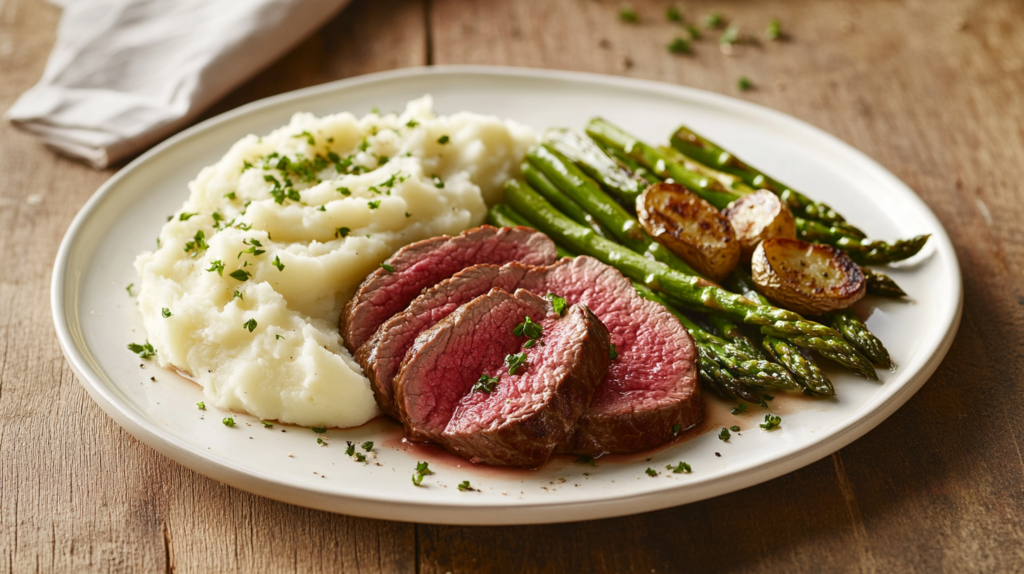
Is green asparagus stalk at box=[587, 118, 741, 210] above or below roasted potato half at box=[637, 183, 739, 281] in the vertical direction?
below

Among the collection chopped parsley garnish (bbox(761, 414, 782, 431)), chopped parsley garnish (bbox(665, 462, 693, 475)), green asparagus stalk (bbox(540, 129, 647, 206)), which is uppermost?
chopped parsley garnish (bbox(761, 414, 782, 431))

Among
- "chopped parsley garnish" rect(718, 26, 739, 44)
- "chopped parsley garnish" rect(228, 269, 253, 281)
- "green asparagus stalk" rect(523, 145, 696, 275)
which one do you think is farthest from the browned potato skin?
"chopped parsley garnish" rect(718, 26, 739, 44)

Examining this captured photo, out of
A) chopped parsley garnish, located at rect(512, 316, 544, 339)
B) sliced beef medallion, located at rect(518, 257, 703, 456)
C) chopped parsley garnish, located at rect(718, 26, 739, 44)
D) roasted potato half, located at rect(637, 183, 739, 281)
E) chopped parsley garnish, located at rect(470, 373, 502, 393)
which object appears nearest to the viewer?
sliced beef medallion, located at rect(518, 257, 703, 456)

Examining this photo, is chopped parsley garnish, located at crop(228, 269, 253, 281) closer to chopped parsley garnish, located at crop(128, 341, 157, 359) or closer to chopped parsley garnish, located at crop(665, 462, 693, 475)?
chopped parsley garnish, located at crop(128, 341, 157, 359)

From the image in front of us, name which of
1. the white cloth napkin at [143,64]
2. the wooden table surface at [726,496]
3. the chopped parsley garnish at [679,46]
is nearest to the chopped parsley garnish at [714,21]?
the chopped parsley garnish at [679,46]

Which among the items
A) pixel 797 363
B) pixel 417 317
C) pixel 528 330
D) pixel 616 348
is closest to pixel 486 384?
pixel 528 330

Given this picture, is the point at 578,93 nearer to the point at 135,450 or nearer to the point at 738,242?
the point at 738,242

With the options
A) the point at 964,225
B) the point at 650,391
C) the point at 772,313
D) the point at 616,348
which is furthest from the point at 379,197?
the point at 964,225
